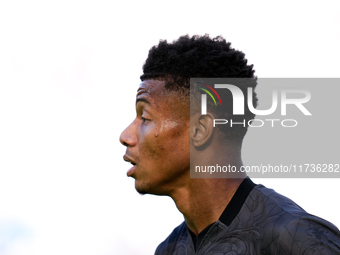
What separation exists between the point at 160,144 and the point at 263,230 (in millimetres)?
1452

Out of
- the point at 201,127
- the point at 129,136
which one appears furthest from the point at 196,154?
the point at 129,136

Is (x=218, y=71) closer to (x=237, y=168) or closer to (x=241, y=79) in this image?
(x=241, y=79)

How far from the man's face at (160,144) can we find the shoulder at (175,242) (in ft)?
3.07

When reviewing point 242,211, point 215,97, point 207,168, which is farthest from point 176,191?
point 215,97

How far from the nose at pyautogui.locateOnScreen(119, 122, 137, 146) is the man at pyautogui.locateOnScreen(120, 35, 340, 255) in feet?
0.04

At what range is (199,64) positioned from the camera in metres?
5.03

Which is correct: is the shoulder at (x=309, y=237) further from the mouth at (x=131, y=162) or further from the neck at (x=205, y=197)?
the mouth at (x=131, y=162)

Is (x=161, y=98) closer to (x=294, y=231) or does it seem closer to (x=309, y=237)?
(x=294, y=231)

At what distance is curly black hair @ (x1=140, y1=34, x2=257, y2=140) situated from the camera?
4.99 m

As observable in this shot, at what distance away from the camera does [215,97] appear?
496cm

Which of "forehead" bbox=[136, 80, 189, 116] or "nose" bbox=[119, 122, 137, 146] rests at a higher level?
"forehead" bbox=[136, 80, 189, 116]

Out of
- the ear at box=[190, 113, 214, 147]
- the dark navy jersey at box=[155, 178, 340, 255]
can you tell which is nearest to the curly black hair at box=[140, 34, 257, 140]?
the ear at box=[190, 113, 214, 147]

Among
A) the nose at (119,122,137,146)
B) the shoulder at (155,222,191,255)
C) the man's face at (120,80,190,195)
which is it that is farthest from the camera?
the shoulder at (155,222,191,255)

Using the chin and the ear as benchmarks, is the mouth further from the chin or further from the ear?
the ear
